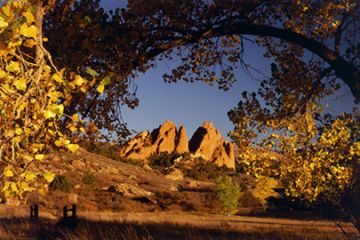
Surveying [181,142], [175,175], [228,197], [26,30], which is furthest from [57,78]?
[181,142]

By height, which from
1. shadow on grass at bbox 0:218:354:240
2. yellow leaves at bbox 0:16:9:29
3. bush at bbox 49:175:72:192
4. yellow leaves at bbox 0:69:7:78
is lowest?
shadow on grass at bbox 0:218:354:240

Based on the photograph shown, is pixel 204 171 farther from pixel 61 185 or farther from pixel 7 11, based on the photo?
pixel 7 11

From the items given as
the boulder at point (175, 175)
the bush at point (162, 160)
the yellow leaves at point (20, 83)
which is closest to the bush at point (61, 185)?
the boulder at point (175, 175)

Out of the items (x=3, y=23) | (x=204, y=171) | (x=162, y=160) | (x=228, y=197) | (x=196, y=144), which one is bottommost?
(x=228, y=197)

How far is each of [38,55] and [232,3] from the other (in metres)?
7.64

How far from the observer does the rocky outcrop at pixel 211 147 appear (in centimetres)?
15175

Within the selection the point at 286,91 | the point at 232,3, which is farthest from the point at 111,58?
the point at 286,91

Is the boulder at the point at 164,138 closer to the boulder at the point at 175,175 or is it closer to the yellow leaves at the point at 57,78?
the boulder at the point at 175,175

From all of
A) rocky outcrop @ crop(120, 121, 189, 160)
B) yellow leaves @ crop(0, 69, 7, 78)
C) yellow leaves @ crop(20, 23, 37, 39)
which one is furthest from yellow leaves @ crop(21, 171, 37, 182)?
rocky outcrop @ crop(120, 121, 189, 160)

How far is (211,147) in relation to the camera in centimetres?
15712

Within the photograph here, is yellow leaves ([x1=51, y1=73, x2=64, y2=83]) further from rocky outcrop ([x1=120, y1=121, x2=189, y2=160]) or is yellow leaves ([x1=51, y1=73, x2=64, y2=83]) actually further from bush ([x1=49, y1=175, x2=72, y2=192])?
rocky outcrop ([x1=120, y1=121, x2=189, y2=160])

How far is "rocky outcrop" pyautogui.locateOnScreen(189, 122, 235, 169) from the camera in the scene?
5974 inches

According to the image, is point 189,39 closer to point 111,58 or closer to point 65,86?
point 111,58

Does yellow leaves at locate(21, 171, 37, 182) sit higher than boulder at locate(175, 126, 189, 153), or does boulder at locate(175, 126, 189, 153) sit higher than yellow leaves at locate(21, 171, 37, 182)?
boulder at locate(175, 126, 189, 153)
